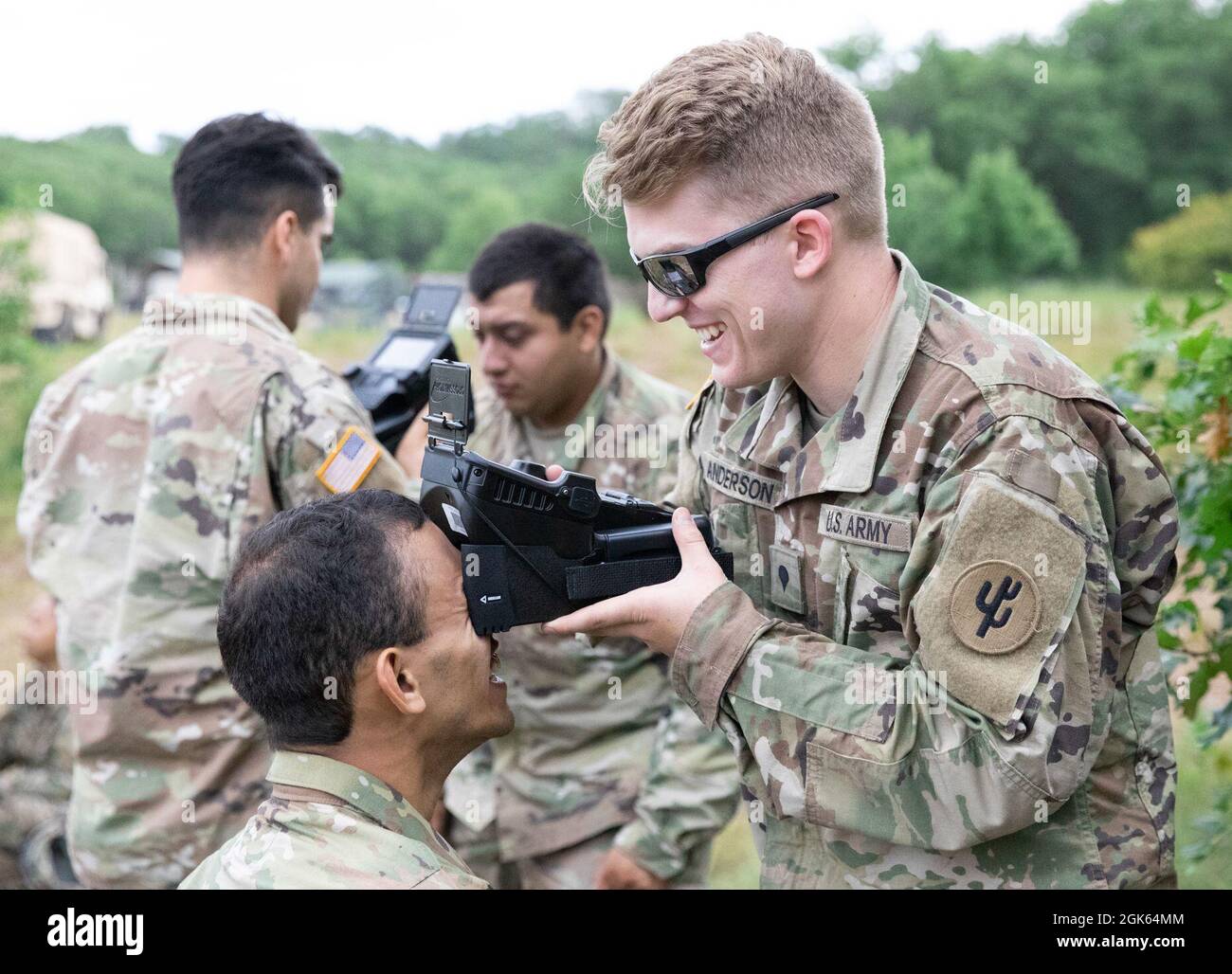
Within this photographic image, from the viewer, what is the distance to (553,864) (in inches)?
168

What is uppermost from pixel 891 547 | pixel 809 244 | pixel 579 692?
pixel 809 244

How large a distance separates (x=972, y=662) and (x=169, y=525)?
2.31m

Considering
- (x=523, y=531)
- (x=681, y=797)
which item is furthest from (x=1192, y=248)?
(x=523, y=531)

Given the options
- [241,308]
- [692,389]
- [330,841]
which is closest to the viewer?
[330,841]

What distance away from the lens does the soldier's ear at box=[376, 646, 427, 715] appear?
2.25m

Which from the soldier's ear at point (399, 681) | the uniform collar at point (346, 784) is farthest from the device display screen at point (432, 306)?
the uniform collar at point (346, 784)

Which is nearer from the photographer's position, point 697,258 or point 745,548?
point 697,258

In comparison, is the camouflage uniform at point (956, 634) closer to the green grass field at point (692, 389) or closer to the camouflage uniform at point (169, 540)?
the green grass field at point (692, 389)

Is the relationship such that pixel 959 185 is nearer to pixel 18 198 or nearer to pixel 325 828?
pixel 18 198

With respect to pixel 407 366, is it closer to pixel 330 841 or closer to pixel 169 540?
pixel 169 540

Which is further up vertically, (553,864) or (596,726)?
(596,726)

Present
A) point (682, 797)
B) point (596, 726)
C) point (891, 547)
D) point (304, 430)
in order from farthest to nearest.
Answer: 1. point (596, 726)
2. point (682, 797)
3. point (304, 430)
4. point (891, 547)

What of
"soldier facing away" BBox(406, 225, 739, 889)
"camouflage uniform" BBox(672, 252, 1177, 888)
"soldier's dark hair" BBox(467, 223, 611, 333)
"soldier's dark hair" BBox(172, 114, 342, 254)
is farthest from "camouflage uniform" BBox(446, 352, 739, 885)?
"camouflage uniform" BBox(672, 252, 1177, 888)

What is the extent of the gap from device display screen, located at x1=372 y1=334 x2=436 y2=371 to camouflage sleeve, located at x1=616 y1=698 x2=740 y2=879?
1.41 meters
